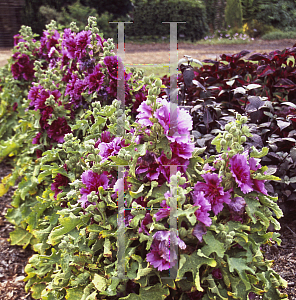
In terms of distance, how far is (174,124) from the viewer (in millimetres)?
1226

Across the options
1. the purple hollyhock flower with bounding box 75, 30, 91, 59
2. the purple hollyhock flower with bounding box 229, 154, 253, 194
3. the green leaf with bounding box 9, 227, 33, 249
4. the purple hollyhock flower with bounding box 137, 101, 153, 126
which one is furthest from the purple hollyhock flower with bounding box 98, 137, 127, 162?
the green leaf with bounding box 9, 227, 33, 249

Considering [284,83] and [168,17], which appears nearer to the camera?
[284,83]

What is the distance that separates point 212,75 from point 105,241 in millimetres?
2083

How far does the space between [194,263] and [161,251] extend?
136 millimetres

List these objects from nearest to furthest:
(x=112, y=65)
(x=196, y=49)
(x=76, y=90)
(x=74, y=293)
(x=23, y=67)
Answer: (x=74, y=293)
(x=112, y=65)
(x=76, y=90)
(x=23, y=67)
(x=196, y=49)

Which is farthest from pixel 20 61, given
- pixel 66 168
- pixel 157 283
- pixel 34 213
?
pixel 157 283

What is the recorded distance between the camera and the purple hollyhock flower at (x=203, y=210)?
118cm

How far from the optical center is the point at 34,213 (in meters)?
2.31

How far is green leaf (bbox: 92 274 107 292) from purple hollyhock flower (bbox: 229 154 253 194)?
657 mm

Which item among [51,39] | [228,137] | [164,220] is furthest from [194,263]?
[51,39]

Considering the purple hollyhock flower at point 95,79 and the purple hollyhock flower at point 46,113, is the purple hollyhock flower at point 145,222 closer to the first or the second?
the purple hollyhock flower at point 95,79

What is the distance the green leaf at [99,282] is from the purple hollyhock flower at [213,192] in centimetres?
50

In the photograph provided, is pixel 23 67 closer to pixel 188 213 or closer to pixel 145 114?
pixel 145 114

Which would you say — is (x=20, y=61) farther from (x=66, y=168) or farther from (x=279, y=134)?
(x=279, y=134)
